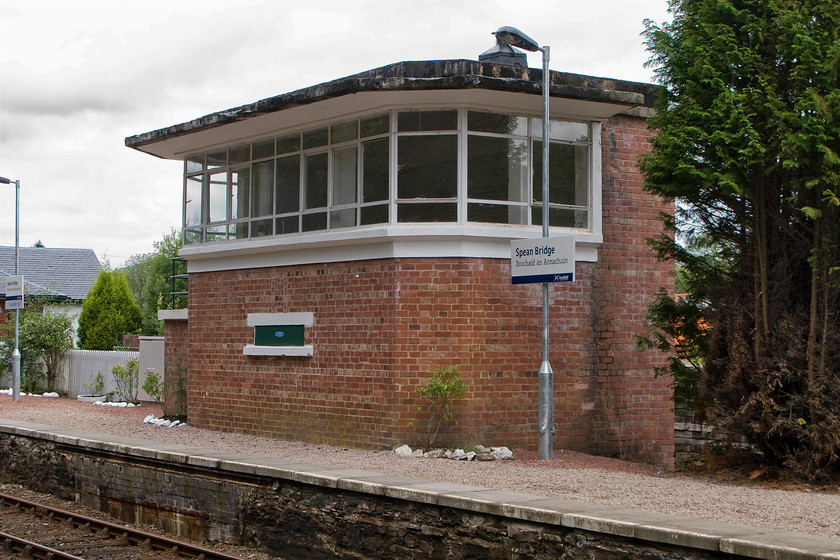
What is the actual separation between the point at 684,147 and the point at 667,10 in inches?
88.9

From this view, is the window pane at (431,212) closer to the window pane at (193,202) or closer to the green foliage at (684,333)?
the green foliage at (684,333)

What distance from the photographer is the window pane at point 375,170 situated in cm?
1450

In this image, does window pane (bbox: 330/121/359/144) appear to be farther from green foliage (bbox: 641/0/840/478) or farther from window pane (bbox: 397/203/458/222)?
green foliage (bbox: 641/0/840/478)

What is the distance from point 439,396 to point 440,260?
1957 mm

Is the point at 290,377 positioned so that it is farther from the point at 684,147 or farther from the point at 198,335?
the point at 684,147

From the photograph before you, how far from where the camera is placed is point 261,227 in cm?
1683

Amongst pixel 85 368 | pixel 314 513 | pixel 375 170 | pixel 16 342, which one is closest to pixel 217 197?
pixel 375 170

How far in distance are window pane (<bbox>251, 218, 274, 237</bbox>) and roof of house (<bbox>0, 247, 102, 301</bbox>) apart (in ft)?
94.1

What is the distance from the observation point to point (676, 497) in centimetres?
976

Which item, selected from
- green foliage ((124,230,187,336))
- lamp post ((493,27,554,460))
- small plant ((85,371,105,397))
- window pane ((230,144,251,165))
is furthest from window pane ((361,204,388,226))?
green foliage ((124,230,187,336))

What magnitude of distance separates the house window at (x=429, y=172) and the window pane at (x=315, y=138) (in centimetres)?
2

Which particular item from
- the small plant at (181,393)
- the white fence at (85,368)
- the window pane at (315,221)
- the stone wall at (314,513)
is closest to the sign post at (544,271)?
the stone wall at (314,513)

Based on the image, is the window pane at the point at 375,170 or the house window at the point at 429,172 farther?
the window pane at the point at 375,170

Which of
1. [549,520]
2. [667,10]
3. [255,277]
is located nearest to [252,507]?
[549,520]
